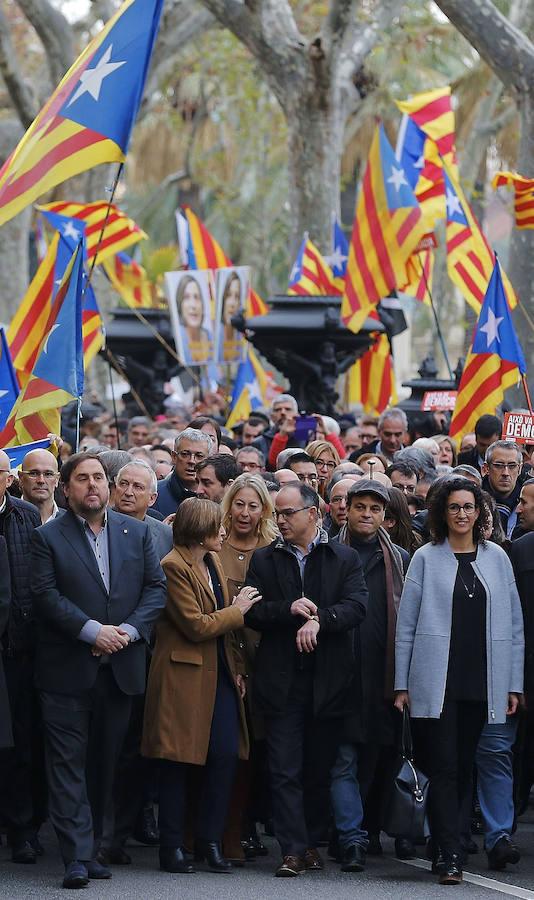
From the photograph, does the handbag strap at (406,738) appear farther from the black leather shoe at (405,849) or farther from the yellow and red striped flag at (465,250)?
the yellow and red striped flag at (465,250)

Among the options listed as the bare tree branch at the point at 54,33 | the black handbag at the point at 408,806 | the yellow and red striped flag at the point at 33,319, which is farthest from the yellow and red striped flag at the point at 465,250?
the bare tree branch at the point at 54,33

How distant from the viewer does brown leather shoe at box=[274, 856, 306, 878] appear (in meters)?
8.45

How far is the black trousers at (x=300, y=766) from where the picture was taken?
8609 mm

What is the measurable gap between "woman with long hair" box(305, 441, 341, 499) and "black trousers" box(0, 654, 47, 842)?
11.2 feet

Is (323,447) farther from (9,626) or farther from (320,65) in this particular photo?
(320,65)

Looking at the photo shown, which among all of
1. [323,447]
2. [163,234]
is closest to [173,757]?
[323,447]

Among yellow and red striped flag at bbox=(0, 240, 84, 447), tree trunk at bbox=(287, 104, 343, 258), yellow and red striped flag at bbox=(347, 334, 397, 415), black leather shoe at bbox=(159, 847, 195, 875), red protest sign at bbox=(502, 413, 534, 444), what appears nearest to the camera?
black leather shoe at bbox=(159, 847, 195, 875)

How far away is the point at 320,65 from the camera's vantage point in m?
22.7

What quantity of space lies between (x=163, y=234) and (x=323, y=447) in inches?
1875

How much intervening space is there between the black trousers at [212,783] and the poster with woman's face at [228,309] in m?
10.7

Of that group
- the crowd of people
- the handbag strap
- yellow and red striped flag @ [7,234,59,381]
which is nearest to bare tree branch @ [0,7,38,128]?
yellow and red striped flag @ [7,234,59,381]

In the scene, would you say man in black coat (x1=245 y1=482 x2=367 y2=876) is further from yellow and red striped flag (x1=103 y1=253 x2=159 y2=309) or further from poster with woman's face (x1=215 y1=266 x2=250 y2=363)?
yellow and red striped flag (x1=103 y1=253 x2=159 y2=309)

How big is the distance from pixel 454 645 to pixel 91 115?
172 inches

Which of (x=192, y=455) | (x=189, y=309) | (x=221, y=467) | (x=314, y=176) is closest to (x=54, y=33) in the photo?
(x=314, y=176)
